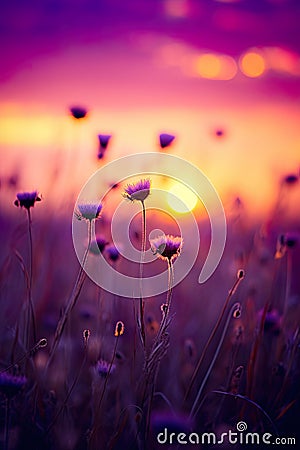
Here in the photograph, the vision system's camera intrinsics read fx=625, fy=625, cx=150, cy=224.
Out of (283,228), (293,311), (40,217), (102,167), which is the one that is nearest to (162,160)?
(102,167)

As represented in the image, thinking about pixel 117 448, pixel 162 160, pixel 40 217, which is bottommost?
pixel 117 448

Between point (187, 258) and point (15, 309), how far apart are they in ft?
3.23

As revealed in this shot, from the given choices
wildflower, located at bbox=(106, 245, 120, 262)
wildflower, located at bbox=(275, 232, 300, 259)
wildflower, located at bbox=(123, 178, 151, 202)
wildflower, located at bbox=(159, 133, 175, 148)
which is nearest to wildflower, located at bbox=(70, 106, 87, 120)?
wildflower, located at bbox=(159, 133, 175, 148)

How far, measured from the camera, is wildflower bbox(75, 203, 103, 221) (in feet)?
4.82

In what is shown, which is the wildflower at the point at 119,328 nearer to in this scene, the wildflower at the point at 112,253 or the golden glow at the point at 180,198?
the wildflower at the point at 112,253

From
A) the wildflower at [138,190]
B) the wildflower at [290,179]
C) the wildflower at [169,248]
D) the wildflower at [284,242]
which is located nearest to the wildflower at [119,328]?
the wildflower at [169,248]

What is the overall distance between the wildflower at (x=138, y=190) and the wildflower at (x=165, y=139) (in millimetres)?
420

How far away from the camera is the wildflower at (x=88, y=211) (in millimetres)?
1469

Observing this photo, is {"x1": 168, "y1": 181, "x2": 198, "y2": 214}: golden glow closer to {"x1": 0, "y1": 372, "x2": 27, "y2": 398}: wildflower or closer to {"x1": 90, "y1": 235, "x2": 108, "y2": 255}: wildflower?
{"x1": 90, "y1": 235, "x2": 108, "y2": 255}: wildflower

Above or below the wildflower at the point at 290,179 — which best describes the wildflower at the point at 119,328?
below

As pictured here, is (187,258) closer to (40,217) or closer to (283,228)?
(283,228)

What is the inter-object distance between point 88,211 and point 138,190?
0.13 m

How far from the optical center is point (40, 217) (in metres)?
2.16

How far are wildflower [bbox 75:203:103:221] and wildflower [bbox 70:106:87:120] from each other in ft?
1.80
